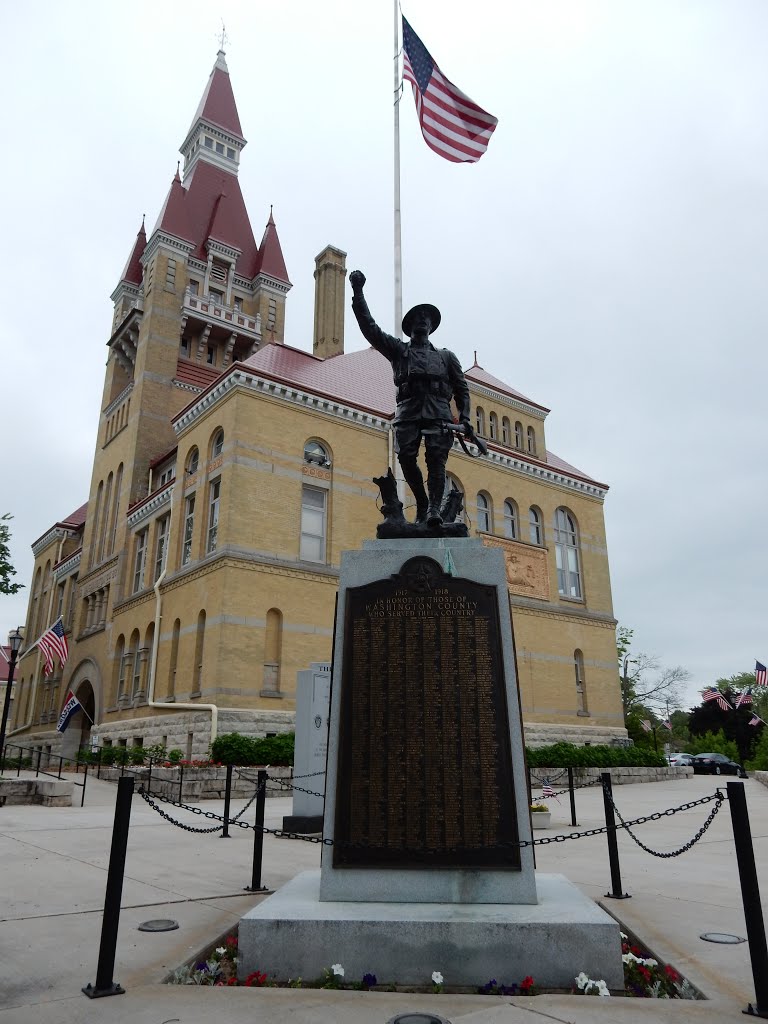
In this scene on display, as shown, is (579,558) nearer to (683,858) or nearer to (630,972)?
(683,858)

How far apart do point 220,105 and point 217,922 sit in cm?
4804

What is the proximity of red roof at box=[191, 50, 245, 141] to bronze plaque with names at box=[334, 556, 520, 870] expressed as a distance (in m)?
44.5

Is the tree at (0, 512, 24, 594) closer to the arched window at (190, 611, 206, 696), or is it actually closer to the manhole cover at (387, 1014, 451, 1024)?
the arched window at (190, 611, 206, 696)

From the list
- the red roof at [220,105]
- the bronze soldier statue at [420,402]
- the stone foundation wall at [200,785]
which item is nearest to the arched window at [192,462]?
the stone foundation wall at [200,785]

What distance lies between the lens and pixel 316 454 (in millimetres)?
27312

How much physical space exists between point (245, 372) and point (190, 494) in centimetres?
539

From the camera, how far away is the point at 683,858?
10.0 m

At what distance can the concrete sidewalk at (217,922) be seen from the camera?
13.1 feet

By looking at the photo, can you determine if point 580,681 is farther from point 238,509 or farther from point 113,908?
point 113,908

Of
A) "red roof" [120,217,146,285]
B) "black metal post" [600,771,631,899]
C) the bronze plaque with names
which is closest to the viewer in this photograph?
the bronze plaque with names

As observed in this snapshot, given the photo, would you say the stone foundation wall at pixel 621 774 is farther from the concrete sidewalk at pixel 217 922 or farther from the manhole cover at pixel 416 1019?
the manhole cover at pixel 416 1019

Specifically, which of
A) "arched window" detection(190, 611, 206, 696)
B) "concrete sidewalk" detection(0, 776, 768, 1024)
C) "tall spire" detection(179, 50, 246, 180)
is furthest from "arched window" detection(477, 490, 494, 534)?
"tall spire" detection(179, 50, 246, 180)

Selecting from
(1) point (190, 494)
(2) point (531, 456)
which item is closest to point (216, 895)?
(1) point (190, 494)

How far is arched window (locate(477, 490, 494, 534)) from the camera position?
102ft
